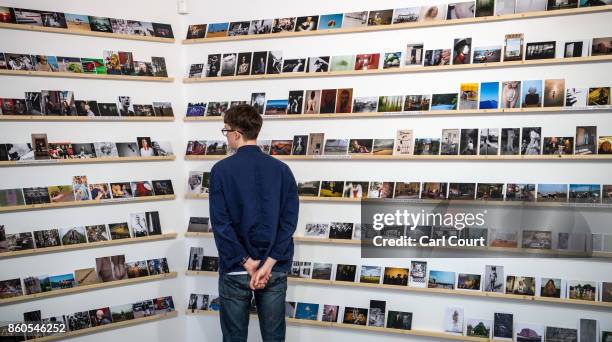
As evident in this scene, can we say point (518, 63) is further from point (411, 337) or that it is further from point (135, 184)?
point (135, 184)

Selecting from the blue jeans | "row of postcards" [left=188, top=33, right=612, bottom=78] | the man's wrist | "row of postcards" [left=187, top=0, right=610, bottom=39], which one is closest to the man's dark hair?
the man's wrist

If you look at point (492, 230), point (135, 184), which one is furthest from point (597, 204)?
point (135, 184)

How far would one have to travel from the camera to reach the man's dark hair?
125 inches

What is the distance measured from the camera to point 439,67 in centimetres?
395

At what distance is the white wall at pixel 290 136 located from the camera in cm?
374

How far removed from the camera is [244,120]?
3.18m

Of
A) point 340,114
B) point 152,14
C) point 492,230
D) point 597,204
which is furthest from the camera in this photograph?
point 152,14

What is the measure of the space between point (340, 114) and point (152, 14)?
1557mm

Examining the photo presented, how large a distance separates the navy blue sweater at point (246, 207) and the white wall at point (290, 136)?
3.52ft

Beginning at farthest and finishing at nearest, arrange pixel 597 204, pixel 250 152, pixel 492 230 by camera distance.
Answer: pixel 492 230 < pixel 597 204 < pixel 250 152

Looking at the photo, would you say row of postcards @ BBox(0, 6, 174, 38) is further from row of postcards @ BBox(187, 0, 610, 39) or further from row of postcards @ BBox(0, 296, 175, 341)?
row of postcards @ BBox(0, 296, 175, 341)

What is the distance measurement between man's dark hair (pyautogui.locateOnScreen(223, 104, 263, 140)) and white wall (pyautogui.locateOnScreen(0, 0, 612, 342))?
1130mm

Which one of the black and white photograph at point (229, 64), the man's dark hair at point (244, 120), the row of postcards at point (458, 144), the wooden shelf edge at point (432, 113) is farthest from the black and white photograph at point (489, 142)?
the black and white photograph at point (229, 64)

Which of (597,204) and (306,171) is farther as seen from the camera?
(306,171)
